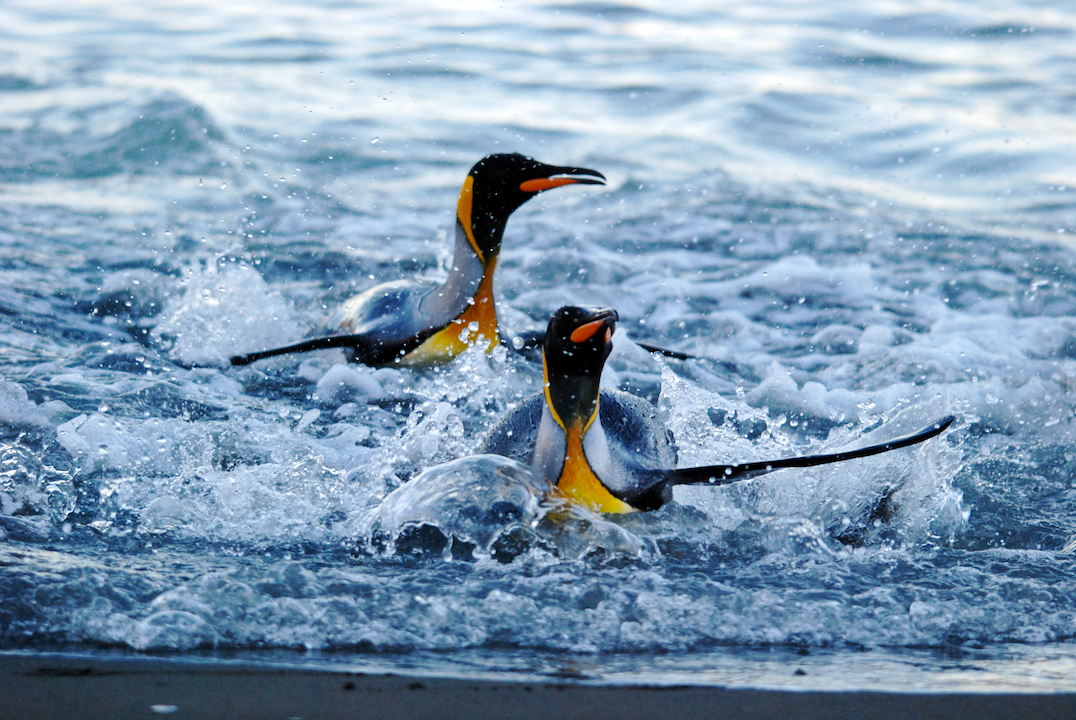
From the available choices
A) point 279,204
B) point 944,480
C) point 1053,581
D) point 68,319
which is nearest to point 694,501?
point 944,480

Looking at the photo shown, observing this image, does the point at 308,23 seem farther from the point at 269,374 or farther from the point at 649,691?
the point at 649,691

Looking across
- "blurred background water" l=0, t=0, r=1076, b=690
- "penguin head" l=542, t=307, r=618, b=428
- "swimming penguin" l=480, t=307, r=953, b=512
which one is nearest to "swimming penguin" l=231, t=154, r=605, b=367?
"blurred background water" l=0, t=0, r=1076, b=690

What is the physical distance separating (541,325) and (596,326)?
2.63 metres

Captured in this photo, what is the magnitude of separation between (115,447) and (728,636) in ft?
6.34

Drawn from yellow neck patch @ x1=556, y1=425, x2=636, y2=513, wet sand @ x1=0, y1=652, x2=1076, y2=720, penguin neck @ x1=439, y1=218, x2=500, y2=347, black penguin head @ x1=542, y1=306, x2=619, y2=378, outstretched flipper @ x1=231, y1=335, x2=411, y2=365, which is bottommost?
wet sand @ x1=0, y1=652, x2=1076, y2=720

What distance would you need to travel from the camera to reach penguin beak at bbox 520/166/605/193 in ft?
13.0

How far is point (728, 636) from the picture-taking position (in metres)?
2.37

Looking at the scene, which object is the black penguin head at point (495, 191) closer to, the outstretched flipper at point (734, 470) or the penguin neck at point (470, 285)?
the penguin neck at point (470, 285)

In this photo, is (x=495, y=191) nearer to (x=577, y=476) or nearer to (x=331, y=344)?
(x=331, y=344)

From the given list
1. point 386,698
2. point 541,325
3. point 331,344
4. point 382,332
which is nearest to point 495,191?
point 382,332

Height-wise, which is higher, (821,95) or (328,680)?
(821,95)

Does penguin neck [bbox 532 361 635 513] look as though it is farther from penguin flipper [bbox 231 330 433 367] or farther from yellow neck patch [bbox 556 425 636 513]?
penguin flipper [bbox 231 330 433 367]

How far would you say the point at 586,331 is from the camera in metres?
2.76

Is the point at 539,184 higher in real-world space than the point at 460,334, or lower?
higher
